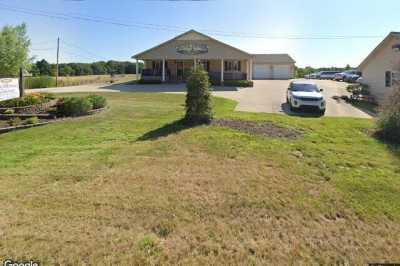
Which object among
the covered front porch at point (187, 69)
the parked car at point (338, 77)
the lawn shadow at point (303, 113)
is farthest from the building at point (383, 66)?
the parked car at point (338, 77)

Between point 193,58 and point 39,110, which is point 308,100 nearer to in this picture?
point 39,110

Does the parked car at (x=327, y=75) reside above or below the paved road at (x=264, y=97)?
above

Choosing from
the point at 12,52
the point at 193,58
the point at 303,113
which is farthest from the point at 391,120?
the point at 193,58

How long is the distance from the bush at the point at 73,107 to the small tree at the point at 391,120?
11.9 meters

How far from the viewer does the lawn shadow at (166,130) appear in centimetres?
923

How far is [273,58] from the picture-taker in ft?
181

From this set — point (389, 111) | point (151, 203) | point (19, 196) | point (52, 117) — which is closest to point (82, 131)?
point (52, 117)

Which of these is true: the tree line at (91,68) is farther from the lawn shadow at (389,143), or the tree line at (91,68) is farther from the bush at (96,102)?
the lawn shadow at (389,143)

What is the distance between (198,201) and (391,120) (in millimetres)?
8481

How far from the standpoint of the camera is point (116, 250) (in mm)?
3533

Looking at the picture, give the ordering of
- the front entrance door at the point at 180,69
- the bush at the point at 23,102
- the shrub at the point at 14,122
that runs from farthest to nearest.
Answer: the front entrance door at the point at 180,69, the bush at the point at 23,102, the shrub at the point at 14,122

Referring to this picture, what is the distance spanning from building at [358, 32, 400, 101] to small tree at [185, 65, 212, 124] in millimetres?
13929

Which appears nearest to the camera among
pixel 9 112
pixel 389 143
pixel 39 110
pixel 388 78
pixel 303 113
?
pixel 389 143

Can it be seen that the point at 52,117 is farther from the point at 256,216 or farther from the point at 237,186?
the point at 256,216
